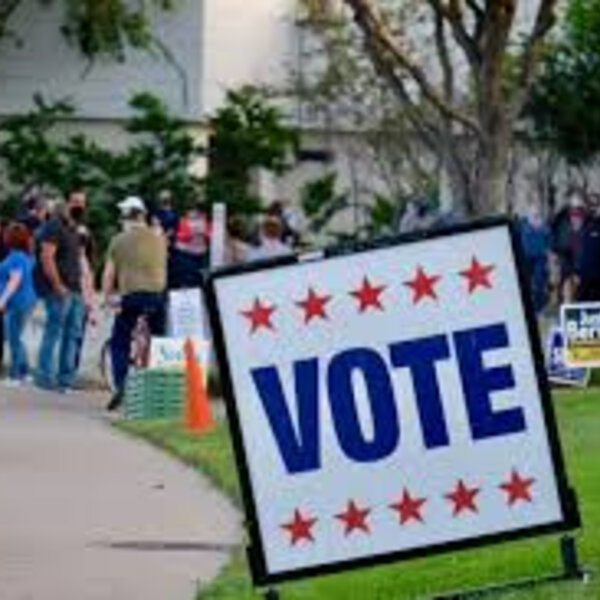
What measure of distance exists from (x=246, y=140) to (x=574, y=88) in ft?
18.6

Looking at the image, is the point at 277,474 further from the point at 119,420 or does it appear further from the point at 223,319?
the point at 119,420

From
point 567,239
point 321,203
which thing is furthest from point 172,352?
point 321,203

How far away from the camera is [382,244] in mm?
8398

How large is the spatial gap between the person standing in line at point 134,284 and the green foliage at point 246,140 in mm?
20576

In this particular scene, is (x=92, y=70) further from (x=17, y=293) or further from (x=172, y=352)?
(x=172, y=352)

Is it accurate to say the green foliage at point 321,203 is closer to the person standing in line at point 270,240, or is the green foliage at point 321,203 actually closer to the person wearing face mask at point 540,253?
the person wearing face mask at point 540,253

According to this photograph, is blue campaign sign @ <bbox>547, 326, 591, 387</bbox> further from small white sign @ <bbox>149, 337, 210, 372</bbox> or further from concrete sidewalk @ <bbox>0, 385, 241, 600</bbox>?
concrete sidewalk @ <bbox>0, 385, 241, 600</bbox>

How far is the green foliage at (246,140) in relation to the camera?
42.3 meters

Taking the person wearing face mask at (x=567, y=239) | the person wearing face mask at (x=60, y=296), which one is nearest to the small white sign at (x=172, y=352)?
the person wearing face mask at (x=60, y=296)

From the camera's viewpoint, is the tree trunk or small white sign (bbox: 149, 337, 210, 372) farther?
the tree trunk

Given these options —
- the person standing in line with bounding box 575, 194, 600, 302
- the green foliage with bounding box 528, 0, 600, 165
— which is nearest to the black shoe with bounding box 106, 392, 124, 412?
the person standing in line with bounding box 575, 194, 600, 302

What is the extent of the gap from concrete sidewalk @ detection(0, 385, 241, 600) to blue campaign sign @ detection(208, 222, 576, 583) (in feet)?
7.47

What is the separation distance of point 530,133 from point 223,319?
35.5 metres

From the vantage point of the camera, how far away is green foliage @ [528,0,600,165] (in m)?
42.1
